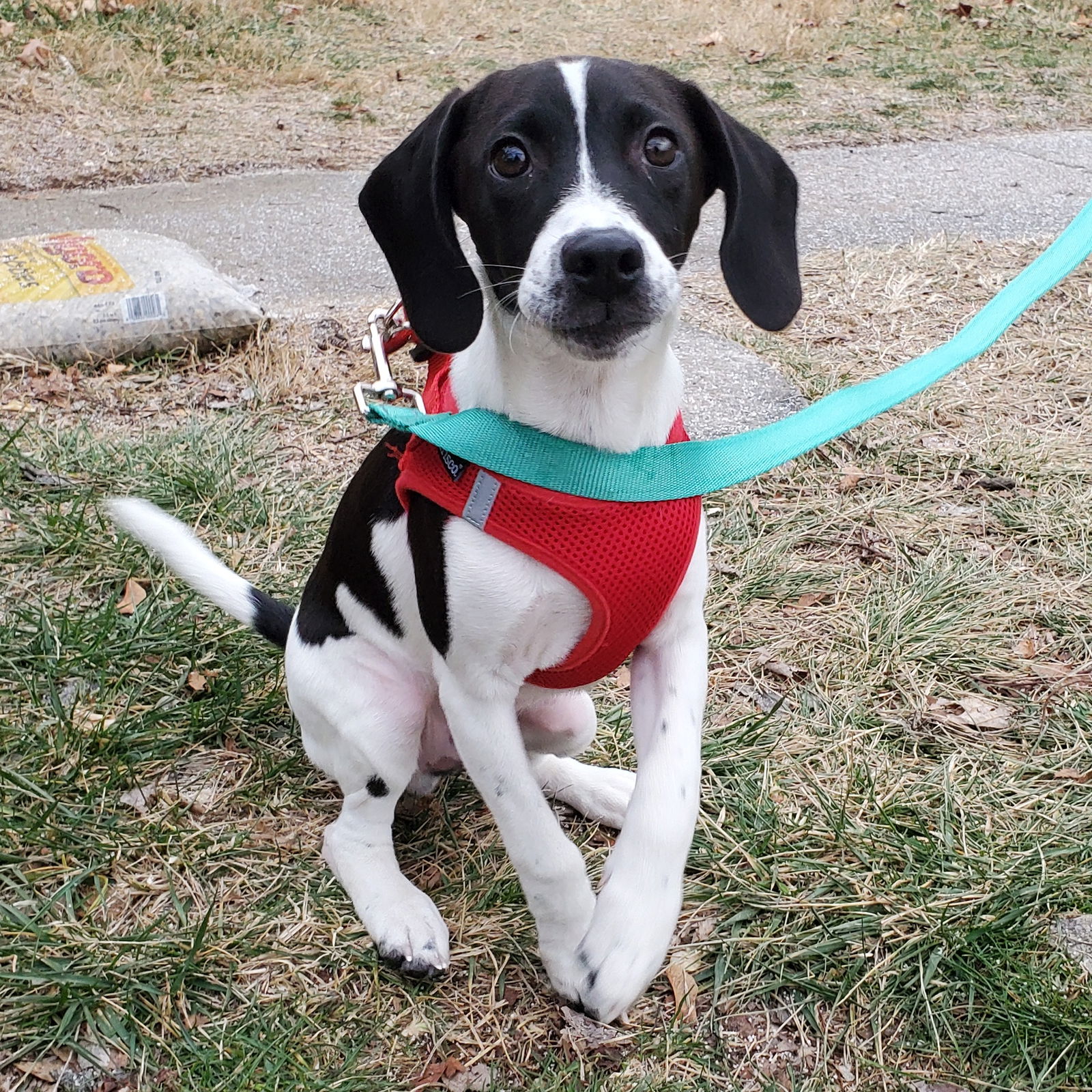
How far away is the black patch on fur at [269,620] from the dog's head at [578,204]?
100 centimetres

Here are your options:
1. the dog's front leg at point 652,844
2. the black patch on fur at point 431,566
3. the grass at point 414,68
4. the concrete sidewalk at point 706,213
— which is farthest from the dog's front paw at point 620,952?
the grass at point 414,68

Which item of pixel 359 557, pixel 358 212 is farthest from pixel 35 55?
pixel 359 557

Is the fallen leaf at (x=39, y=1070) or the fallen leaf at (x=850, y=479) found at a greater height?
the fallen leaf at (x=39, y=1070)

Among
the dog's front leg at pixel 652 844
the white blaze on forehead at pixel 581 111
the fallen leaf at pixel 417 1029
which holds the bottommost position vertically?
the fallen leaf at pixel 417 1029

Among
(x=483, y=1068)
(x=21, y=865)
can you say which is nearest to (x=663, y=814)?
(x=483, y=1068)

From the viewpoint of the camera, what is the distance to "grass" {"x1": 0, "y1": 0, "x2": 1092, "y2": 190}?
707cm

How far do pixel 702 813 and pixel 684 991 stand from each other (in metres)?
0.46

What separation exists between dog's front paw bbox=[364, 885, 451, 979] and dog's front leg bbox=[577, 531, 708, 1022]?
454 mm

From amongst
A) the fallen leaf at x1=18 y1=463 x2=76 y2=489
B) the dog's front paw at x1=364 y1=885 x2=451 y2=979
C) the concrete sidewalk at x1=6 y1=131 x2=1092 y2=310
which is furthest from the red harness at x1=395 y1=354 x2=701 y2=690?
the concrete sidewalk at x1=6 y1=131 x2=1092 y2=310

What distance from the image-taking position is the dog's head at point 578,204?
179cm

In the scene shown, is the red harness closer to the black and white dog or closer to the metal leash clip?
the black and white dog

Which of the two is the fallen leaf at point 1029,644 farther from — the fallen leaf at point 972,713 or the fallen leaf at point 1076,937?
the fallen leaf at point 1076,937

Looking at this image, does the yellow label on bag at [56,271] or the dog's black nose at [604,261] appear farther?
the yellow label on bag at [56,271]

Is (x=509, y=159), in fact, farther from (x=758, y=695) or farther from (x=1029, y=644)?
(x=1029, y=644)
